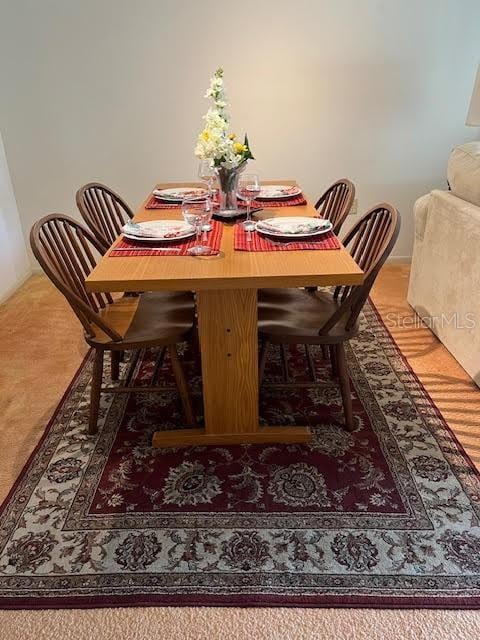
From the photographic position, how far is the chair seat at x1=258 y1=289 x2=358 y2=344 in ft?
5.84

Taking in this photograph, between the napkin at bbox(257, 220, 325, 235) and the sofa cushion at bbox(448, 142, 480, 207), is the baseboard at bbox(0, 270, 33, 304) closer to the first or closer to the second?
the napkin at bbox(257, 220, 325, 235)

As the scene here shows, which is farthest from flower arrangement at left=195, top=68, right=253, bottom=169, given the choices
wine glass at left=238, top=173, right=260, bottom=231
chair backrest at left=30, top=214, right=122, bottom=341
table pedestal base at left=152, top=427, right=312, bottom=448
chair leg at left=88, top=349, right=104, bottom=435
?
table pedestal base at left=152, top=427, right=312, bottom=448

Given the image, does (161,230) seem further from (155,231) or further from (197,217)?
(197,217)

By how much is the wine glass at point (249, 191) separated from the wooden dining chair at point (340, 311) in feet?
1.14

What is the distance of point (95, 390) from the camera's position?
1.88 m

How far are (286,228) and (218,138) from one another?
0.44 metres

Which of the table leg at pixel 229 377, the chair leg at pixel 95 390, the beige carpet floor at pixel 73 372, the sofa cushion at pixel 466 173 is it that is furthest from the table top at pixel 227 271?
the sofa cushion at pixel 466 173

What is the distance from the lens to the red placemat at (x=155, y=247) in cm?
160

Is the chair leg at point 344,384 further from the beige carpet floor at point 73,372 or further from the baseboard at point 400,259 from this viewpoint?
the baseboard at point 400,259

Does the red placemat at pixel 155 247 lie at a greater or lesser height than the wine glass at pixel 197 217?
lesser

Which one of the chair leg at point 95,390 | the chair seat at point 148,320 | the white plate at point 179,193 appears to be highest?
the white plate at point 179,193

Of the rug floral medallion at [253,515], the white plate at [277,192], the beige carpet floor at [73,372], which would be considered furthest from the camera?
the white plate at [277,192]

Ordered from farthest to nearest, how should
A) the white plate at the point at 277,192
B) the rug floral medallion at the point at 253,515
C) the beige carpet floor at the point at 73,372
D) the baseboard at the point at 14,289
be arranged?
the baseboard at the point at 14,289 → the white plate at the point at 277,192 → the rug floral medallion at the point at 253,515 → the beige carpet floor at the point at 73,372

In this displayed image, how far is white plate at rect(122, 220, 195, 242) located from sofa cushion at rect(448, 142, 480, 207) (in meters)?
1.33
